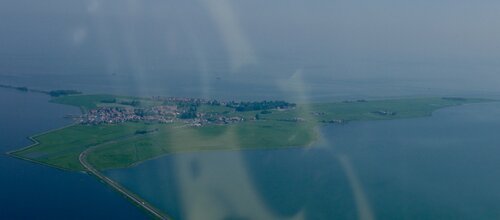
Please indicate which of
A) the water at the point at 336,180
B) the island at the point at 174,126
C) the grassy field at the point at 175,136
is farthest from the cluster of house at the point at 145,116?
the water at the point at 336,180

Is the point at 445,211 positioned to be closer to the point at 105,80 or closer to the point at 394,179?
the point at 394,179

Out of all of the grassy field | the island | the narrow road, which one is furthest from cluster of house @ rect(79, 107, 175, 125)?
the narrow road

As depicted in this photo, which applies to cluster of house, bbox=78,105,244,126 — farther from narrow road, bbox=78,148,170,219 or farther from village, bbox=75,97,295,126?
narrow road, bbox=78,148,170,219

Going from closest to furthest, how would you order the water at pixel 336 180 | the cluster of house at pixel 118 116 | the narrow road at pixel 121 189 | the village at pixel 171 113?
1. the narrow road at pixel 121 189
2. the water at pixel 336 180
3. the cluster of house at pixel 118 116
4. the village at pixel 171 113

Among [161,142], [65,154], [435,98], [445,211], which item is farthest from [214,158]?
[435,98]

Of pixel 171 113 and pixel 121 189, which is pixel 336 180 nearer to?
pixel 121 189

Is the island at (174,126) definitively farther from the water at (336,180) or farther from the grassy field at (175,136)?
the water at (336,180)
